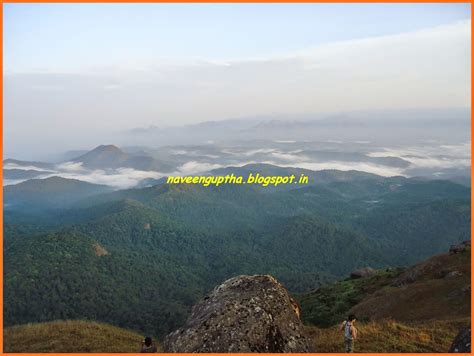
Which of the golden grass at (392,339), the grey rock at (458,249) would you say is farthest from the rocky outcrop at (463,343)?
the grey rock at (458,249)

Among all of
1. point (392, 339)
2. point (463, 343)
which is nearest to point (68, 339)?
point (392, 339)

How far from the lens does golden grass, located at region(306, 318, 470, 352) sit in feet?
72.6

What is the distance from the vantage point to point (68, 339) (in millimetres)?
29344

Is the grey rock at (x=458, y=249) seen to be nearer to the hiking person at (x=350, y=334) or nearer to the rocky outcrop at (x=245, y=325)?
the hiking person at (x=350, y=334)

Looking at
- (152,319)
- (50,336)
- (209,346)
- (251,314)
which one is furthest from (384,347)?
(152,319)

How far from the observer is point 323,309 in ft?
208

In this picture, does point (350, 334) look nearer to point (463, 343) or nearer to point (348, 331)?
point (348, 331)

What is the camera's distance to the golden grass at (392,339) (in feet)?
72.6

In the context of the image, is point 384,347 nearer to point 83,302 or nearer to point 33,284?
point 83,302

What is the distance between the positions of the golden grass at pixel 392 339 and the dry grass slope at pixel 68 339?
10.2 m

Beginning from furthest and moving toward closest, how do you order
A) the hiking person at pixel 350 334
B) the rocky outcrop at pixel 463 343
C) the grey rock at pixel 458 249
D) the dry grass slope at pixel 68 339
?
the grey rock at pixel 458 249 → the dry grass slope at pixel 68 339 → the hiking person at pixel 350 334 → the rocky outcrop at pixel 463 343

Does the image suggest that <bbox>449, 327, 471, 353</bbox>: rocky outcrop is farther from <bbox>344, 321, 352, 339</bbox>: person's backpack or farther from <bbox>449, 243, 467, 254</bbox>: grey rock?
<bbox>449, 243, 467, 254</bbox>: grey rock

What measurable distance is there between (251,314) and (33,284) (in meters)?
208

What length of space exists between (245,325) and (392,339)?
10.9 m
